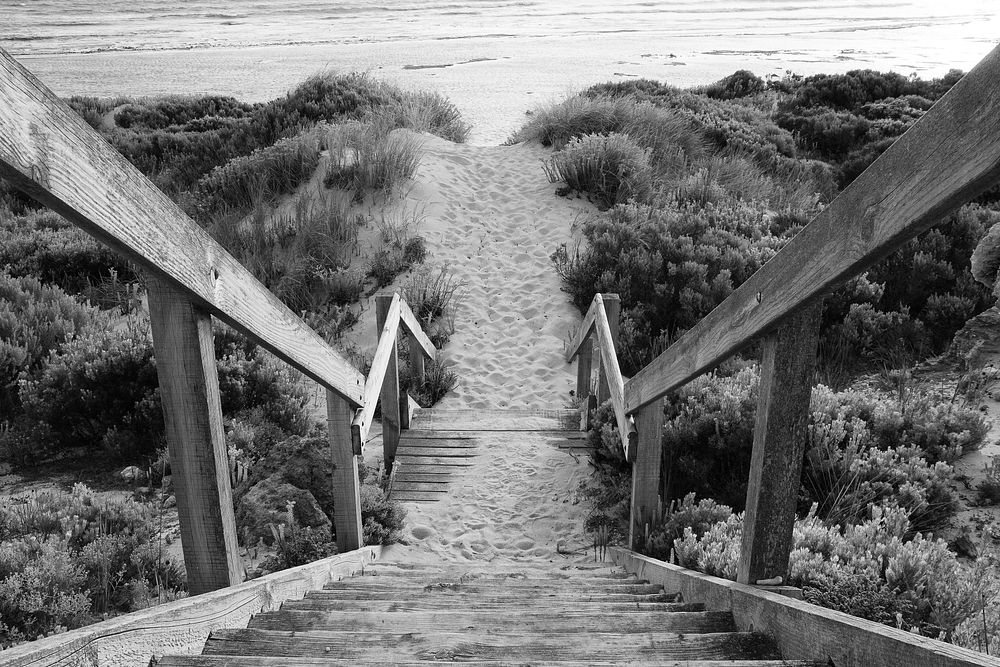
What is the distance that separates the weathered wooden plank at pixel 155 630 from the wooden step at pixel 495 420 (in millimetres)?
3665

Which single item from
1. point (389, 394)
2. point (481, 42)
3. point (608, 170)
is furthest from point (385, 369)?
point (481, 42)

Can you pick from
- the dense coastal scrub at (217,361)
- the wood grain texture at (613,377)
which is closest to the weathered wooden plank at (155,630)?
the dense coastal scrub at (217,361)

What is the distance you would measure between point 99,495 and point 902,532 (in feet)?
15.5

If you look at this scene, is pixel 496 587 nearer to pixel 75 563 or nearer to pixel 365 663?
pixel 365 663

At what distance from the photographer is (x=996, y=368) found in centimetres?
513

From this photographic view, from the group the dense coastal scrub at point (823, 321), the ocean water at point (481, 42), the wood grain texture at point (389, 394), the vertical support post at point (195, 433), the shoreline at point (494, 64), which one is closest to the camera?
the vertical support post at point (195, 433)

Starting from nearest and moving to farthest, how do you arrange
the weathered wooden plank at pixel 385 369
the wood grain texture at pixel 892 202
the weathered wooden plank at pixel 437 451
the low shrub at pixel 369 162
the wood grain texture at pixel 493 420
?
1. the wood grain texture at pixel 892 202
2. the weathered wooden plank at pixel 385 369
3. the weathered wooden plank at pixel 437 451
4. the wood grain texture at pixel 493 420
5. the low shrub at pixel 369 162

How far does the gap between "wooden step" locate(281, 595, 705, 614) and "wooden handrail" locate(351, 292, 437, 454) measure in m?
0.96

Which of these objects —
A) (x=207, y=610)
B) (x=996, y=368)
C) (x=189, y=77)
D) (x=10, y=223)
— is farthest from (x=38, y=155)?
(x=189, y=77)

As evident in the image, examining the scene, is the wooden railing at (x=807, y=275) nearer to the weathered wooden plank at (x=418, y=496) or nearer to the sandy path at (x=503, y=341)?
the sandy path at (x=503, y=341)

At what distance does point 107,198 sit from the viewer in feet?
4.86

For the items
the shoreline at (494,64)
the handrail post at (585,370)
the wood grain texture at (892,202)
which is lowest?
the handrail post at (585,370)

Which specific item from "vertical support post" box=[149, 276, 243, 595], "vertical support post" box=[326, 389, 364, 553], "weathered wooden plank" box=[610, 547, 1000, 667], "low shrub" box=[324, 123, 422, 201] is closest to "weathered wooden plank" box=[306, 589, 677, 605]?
"weathered wooden plank" box=[610, 547, 1000, 667]

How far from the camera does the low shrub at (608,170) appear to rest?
10.4 m
